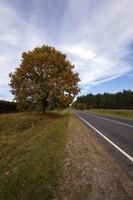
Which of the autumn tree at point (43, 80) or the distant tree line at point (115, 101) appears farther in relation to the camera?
the distant tree line at point (115, 101)

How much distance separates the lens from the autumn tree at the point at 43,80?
30484 millimetres

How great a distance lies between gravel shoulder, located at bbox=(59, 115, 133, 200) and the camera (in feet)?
16.9

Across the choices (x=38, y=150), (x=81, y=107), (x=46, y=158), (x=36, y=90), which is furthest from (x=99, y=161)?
(x=81, y=107)

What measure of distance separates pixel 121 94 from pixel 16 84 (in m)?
88.2

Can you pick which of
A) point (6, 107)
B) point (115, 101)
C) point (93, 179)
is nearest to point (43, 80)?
point (6, 107)

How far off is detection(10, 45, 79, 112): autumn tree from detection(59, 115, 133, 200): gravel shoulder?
21991 mm

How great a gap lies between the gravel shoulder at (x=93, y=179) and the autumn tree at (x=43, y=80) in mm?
21991

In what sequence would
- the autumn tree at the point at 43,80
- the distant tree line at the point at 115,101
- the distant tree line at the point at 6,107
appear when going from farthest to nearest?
the distant tree line at the point at 115,101
the distant tree line at the point at 6,107
the autumn tree at the point at 43,80

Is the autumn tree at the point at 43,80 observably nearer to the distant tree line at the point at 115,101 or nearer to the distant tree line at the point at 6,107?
the distant tree line at the point at 6,107

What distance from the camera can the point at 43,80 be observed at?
31047mm

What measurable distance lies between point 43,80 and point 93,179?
25.7 m

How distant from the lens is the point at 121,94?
11275 cm

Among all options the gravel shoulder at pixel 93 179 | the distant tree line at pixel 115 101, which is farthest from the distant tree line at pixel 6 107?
the distant tree line at pixel 115 101

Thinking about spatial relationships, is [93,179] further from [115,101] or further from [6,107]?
[115,101]
